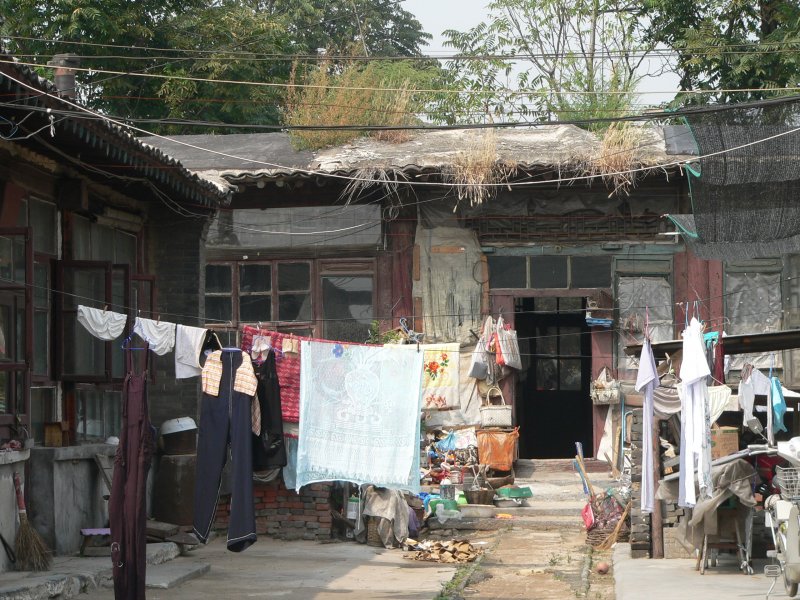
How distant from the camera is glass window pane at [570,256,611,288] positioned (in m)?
17.6

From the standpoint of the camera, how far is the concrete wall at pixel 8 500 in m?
10.3

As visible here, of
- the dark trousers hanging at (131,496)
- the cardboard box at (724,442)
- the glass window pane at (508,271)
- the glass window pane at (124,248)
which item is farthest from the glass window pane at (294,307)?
the dark trousers hanging at (131,496)

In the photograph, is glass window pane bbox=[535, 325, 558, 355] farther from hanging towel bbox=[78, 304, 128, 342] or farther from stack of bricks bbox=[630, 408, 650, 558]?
hanging towel bbox=[78, 304, 128, 342]

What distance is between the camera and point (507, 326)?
1752 centimetres

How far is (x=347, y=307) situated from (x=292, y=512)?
451 centimetres

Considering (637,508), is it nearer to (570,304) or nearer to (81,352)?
(81,352)

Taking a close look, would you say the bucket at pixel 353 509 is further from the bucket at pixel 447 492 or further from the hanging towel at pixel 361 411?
the bucket at pixel 447 492

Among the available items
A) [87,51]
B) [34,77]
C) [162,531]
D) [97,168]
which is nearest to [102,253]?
[97,168]

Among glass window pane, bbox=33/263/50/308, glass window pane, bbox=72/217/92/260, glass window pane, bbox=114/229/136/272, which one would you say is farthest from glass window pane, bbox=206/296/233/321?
glass window pane, bbox=33/263/50/308

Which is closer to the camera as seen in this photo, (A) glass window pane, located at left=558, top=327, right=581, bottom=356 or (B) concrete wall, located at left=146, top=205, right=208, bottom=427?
(B) concrete wall, located at left=146, top=205, right=208, bottom=427

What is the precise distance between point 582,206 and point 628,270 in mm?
1166

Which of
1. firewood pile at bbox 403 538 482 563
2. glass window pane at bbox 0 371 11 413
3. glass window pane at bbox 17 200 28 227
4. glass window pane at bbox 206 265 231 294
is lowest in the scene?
firewood pile at bbox 403 538 482 563

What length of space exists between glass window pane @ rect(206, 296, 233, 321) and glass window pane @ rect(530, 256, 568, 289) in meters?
4.67

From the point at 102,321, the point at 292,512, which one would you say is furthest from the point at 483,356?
the point at 102,321
